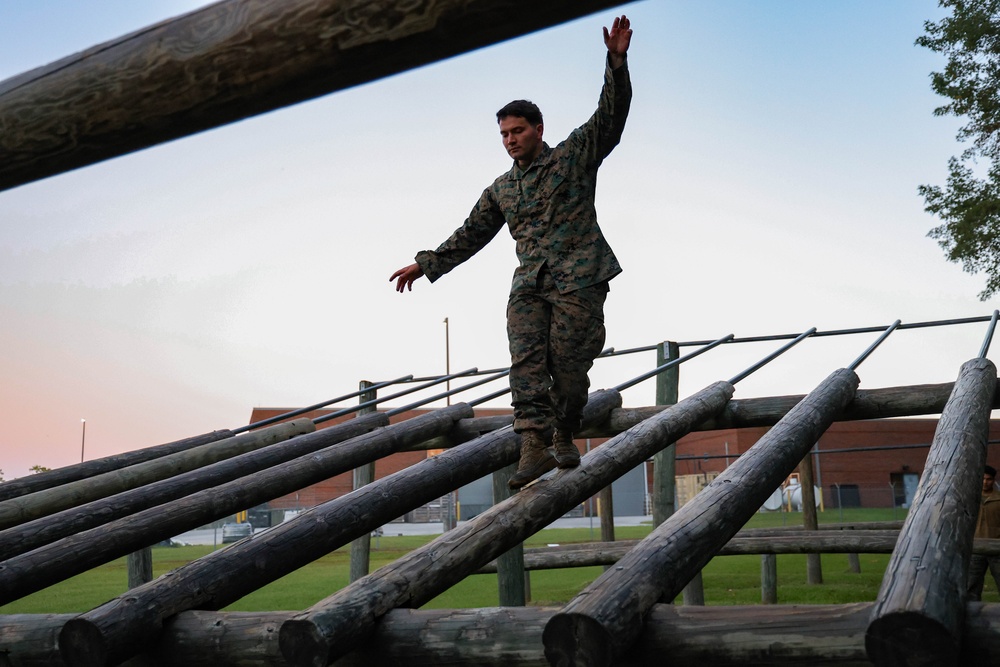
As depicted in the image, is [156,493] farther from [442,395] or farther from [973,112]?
[973,112]

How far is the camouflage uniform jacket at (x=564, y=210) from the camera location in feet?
13.0

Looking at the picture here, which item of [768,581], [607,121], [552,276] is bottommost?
[768,581]

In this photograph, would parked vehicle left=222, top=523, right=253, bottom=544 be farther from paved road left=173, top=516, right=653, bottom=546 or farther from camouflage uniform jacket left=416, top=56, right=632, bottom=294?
camouflage uniform jacket left=416, top=56, right=632, bottom=294

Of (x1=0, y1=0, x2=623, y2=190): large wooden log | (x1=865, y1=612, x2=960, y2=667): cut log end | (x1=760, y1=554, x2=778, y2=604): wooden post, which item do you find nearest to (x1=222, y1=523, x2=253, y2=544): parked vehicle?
(x1=760, y1=554, x2=778, y2=604): wooden post

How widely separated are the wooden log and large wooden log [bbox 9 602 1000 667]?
11cm

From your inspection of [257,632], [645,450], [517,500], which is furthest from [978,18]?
[257,632]

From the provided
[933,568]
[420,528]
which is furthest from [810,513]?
[420,528]

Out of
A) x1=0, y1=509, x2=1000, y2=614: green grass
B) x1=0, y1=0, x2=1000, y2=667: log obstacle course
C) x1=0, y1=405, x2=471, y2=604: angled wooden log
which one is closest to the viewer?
x1=0, y1=0, x2=1000, y2=667: log obstacle course

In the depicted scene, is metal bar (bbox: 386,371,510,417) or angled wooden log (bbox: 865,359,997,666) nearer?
angled wooden log (bbox: 865,359,997,666)

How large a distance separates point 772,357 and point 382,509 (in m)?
3.60

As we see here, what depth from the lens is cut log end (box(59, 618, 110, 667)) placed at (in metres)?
3.09

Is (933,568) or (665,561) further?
(665,561)

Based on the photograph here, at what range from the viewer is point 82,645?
124 inches

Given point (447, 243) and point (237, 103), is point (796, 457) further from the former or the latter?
point (237, 103)
